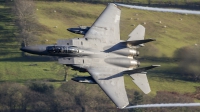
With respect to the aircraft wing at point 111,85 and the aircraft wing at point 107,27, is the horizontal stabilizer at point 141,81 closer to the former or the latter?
the aircraft wing at point 111,85

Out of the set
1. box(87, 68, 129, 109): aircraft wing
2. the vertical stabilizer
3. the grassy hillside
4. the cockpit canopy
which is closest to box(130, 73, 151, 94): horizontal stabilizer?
box(87, 68, 129, 109): aircraft wing

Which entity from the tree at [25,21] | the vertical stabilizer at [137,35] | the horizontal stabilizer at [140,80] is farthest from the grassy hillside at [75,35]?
the horizontal stabilizer at [140,80]

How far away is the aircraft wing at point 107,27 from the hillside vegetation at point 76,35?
17.0 meters

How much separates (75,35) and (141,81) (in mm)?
40059

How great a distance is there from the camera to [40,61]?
11231 centimetres

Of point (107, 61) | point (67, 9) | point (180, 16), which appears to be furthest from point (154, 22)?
point (107, 61)

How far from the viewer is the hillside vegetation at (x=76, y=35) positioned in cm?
10725

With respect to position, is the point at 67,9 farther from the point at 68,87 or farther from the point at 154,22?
the point at 68,87

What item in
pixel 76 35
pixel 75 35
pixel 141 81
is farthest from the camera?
pixel 75 35

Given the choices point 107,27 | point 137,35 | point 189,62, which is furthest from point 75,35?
point 137,35

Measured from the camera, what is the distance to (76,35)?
11894 centimetres

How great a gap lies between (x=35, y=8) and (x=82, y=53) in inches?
1969

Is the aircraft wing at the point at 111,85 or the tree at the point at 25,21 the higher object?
the tree at the point at 25,21

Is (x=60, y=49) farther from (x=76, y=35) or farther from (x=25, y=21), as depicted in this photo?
(x=25, y=21)
